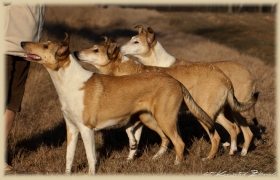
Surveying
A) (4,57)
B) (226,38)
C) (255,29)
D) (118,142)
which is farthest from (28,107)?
(255,29)

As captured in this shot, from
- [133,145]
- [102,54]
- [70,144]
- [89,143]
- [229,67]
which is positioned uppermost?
[102,54]

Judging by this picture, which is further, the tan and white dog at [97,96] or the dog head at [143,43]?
the dog head at [143,43]

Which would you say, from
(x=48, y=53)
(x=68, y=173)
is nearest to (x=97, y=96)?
(x=48, y=53)

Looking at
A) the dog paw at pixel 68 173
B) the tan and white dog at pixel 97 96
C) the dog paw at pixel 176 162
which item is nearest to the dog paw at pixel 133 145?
the tan and white dog at pixel 97 96

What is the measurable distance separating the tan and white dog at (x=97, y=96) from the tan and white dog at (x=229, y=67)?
1622 mm

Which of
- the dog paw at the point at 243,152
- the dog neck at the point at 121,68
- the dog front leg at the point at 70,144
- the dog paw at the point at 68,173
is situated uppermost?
the dog neck at the point at 121,68

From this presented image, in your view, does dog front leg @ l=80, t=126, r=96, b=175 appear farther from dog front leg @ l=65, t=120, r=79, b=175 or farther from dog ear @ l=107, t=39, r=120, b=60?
dog ear @ l=107, t=39, r=120, b=60

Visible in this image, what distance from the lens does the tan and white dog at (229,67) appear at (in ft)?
30.2

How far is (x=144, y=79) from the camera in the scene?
7539mm

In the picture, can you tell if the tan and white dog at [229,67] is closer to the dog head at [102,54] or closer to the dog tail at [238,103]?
the dog tail at [238,103]

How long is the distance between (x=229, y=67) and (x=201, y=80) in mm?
1090

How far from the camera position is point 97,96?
736cm

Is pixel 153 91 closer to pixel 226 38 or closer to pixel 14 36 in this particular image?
pixel 14 36

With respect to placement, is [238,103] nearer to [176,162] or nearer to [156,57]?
[176,162]
